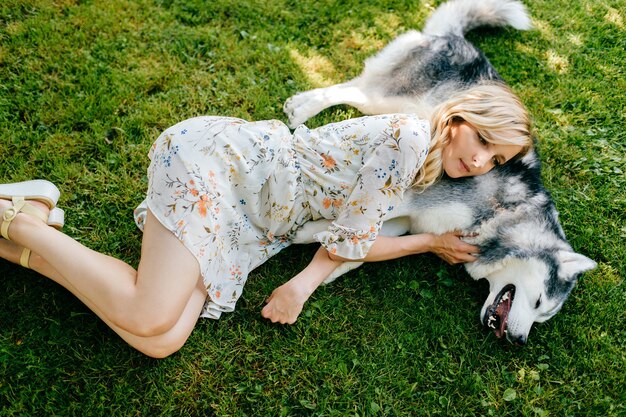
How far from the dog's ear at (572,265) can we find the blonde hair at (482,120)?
79 cm

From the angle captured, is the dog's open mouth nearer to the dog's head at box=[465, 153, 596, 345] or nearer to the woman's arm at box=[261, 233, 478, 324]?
the dog's head at box=[465, 153, 596, 345]

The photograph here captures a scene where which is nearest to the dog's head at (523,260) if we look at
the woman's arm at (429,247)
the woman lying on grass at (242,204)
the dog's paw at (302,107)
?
the woman's arm at (429,247)

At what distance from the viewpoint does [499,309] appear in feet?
11.2

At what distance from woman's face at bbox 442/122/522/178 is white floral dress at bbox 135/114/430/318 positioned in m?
0.21

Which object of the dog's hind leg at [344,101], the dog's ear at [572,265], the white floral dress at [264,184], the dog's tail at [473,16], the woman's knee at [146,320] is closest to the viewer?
the woman's knee at [146,320]

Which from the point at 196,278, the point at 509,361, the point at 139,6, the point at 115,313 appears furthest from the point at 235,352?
the point at 139,6

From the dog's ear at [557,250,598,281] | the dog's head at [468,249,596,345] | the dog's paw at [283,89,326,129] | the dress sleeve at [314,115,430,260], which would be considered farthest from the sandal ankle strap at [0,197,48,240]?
the dog's ear at [557,250,598,281]

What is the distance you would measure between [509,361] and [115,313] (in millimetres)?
2569

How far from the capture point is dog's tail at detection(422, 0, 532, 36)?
4641mm

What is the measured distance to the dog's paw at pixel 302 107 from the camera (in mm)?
4188

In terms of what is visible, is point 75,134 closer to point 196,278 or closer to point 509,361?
point 196,278

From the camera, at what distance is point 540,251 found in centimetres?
336

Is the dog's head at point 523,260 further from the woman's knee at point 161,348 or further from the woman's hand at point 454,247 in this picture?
the woman's knee at point 161,348

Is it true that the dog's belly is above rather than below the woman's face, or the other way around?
below
